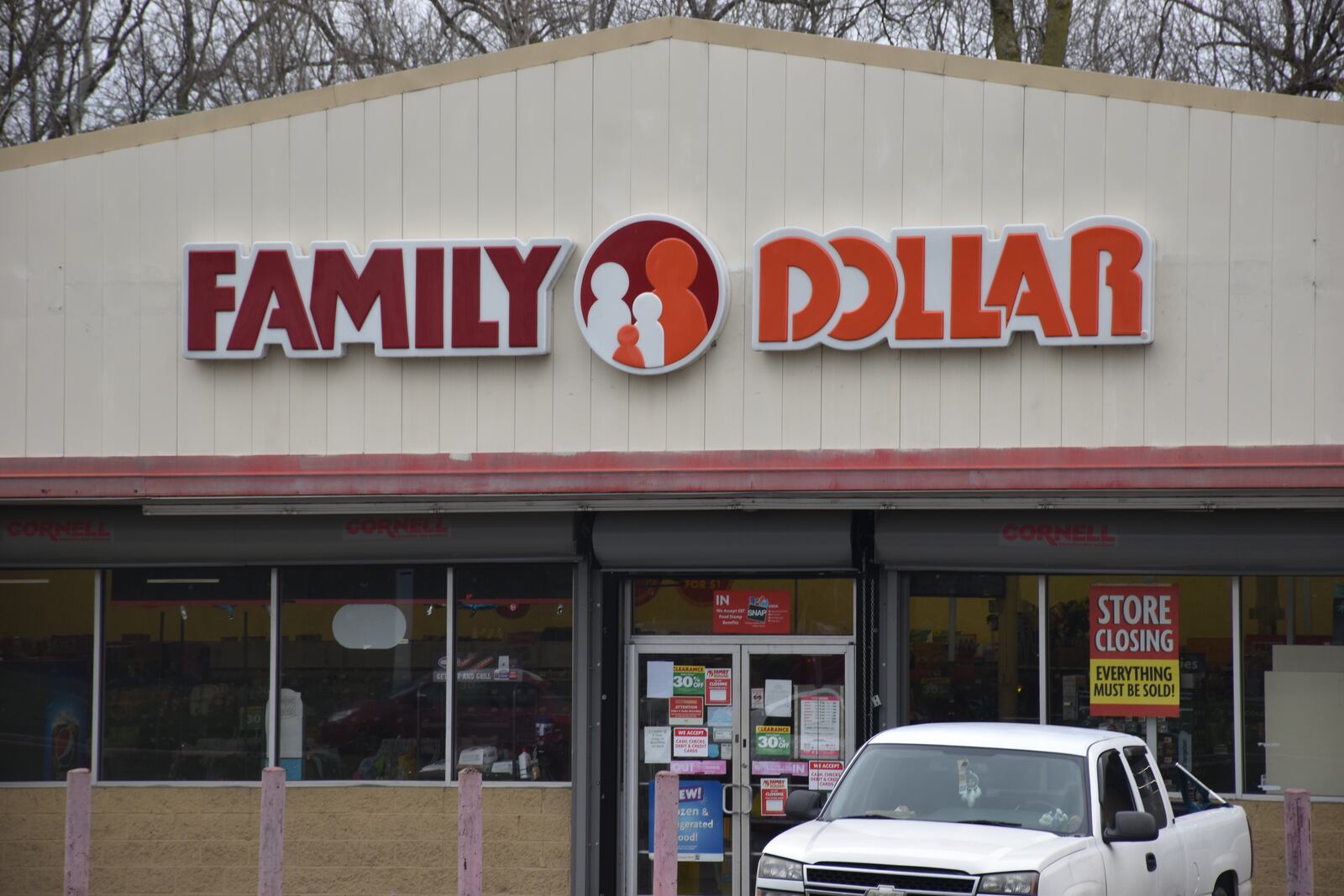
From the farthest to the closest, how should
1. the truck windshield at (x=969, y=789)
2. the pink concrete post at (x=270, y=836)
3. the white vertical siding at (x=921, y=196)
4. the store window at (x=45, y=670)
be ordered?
the store window at (x=45, y=670) → the white vertical siding at (x=921, y=196) → the pink concrete post at (x=270, y=836) → the truck windshield at (x=969, y=789)

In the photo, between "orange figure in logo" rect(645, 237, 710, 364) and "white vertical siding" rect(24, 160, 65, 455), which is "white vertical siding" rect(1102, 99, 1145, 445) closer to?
"orange figure in logo" rect(645, 237, 710, 364)

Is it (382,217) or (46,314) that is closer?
(382,217)

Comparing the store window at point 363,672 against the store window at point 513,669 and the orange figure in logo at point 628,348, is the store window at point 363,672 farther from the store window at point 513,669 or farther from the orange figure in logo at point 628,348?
the orange figure in logo at point 628,348

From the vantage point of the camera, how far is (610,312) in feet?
42.5

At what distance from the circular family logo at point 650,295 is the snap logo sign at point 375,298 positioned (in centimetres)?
36

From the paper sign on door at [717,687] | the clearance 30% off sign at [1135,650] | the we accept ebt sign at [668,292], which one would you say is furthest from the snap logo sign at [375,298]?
the clearance 30% off sign at [1135,650]

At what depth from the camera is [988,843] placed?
8.37m

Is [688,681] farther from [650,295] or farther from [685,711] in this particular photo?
[650,295]

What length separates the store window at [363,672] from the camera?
1377cm

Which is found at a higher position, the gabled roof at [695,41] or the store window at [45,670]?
the gabled roof at [695,41]

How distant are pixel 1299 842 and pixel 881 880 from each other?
3.96 metres

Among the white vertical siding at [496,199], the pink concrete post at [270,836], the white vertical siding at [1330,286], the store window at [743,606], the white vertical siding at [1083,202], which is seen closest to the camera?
the pink concrete post at [270,836]

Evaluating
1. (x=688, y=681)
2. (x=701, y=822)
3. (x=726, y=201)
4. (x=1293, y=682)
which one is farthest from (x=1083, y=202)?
(x=701, y=822)

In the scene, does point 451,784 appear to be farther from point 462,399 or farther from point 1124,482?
point 1124,482
